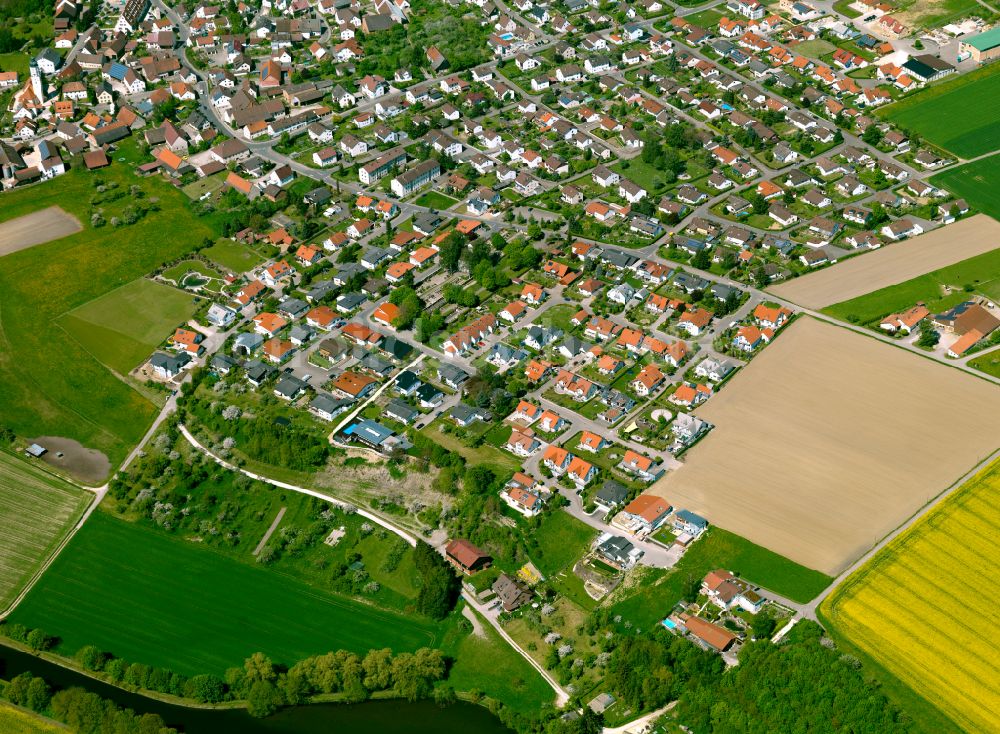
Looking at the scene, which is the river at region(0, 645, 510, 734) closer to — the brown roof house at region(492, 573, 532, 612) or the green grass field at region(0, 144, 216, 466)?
the brown roof house at region(492, 573, 532, 612)

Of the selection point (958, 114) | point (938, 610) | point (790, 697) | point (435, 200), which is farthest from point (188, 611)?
point (958, 114)

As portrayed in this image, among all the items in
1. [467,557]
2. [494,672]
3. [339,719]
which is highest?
[467,557]

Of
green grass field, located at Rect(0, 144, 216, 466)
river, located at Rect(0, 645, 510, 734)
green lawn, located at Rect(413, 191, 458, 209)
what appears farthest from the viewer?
green lawn, located at Rect(413, 191, 458, 209)

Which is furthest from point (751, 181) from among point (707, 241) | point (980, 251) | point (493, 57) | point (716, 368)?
point (493, 57)

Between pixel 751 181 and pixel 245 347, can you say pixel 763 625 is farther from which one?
pixel 751 181

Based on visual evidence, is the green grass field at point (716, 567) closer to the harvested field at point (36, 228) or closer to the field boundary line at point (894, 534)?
the field boundary line at point (894, 534)

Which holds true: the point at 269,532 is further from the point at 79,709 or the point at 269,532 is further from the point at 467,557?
Result: the point at 79,709

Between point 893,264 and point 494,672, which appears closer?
point 494,672

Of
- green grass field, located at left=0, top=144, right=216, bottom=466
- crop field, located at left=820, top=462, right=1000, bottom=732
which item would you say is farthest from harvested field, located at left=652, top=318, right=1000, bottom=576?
green grass field, located at left=0, top=144, right=216, bottom=466
